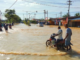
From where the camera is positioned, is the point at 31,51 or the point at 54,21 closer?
the point at 31,51

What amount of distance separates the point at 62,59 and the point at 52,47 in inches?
101

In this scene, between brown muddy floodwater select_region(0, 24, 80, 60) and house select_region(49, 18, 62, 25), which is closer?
brown muddy floodwater select_region(0, 24, 80, 60)

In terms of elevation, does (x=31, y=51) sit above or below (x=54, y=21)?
below

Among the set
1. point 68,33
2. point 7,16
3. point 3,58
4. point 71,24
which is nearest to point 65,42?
point 68,33

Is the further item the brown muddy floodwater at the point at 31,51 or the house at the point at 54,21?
the house at the point at 54,21

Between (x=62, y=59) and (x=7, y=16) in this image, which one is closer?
(x=62, y=59)

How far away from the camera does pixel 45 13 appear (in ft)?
235

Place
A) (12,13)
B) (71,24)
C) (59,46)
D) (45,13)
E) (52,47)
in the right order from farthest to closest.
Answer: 1. (12,13)
2. (45,13)
3. (71,24)
4. (52,47)
5. (59,46)

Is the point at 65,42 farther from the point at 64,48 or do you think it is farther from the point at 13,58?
the point at 13,58

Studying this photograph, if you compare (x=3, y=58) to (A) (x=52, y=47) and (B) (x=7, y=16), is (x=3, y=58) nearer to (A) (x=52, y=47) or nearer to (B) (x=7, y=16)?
(A) (x=52, y=47)

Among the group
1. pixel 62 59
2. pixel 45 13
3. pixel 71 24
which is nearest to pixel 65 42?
pixel 62 59

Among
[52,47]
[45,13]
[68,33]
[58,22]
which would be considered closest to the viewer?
[68,33]

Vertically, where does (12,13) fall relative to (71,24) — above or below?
above

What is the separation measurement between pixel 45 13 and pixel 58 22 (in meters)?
19.0
